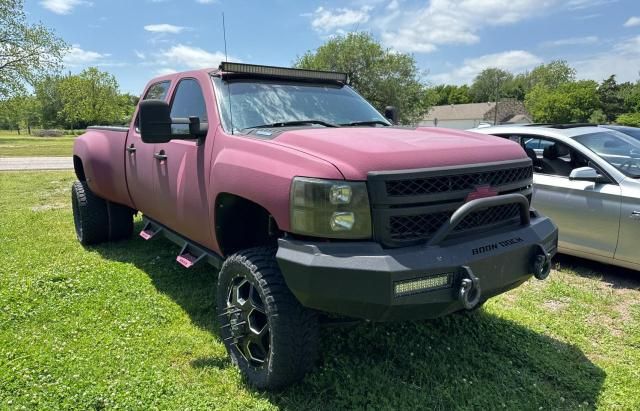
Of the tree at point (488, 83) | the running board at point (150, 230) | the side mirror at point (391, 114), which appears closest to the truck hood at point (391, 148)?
the side mirror at point (391, 114)

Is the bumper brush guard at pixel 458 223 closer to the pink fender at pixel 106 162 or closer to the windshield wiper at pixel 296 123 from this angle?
the windshield wiper at pixel 296 123

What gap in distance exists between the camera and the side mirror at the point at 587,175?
16.0 feet

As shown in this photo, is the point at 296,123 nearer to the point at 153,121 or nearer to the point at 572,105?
the point at 153,121

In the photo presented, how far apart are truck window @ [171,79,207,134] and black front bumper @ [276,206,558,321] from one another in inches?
61.4

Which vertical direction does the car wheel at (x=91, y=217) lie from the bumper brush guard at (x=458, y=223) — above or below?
below

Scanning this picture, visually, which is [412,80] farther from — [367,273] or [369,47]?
[367,273]

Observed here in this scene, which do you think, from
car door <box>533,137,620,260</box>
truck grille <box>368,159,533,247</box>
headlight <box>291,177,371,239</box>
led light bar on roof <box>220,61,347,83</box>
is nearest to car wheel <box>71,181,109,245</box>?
led light bar on roof <box>220,61,347,83</box>

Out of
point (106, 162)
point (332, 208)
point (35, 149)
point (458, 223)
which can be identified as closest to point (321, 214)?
point (332, 208)

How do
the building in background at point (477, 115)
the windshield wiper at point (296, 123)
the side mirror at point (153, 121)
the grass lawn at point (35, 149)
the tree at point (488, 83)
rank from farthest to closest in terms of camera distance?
the tree at point (488, 83)
the building in background at point (477, 115)
the grass lawn at point (35, 149)
the windshield wiper at point (296, 123)
the side mirror at point (153, 121)

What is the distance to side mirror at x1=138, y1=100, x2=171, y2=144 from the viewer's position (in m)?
3.03

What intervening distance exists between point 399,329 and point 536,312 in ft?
4.58

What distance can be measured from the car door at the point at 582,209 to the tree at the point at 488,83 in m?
108

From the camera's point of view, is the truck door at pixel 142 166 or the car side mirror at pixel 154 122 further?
the truck door at pixel 142 166

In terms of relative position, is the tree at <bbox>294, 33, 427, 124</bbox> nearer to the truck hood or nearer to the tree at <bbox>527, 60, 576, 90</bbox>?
the truck hood
